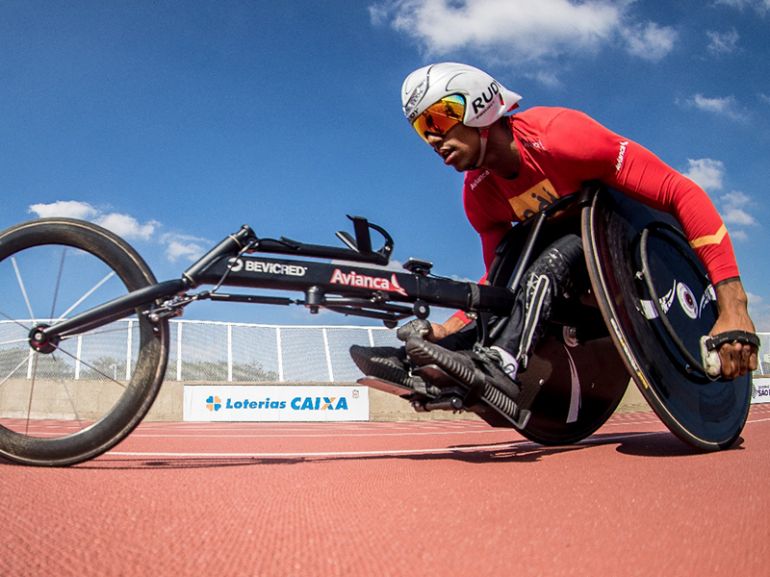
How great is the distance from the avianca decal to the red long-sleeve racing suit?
1009mm

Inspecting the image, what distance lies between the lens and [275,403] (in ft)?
42.6

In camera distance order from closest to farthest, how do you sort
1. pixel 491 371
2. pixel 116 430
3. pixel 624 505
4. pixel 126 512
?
1. pixel 126 512
2. pixel 624 505
3. pixel 116 430
4. pixel 491 371

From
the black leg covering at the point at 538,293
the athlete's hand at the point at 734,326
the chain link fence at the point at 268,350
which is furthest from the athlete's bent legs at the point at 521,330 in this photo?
the chain link fence at the point at 268,350

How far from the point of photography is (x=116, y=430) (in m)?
2.24

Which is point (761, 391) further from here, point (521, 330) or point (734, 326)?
point (521, 330)

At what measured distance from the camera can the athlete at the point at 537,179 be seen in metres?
2.66

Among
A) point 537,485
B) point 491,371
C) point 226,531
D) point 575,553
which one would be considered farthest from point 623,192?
point 226,531

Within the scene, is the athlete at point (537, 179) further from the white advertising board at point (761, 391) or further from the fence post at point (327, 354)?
the white advertising board at point (761, 391)

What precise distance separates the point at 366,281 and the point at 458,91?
42.2 inches

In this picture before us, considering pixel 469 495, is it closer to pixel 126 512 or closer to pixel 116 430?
pixel 126 512

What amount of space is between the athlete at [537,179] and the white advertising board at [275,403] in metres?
10.1

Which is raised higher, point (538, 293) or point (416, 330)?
point (538, 293)

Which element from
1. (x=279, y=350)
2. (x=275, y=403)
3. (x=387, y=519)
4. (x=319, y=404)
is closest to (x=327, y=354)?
(x=279, y=350)

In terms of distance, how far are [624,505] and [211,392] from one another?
40.3 ft
